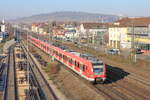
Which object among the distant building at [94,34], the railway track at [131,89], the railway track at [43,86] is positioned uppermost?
the distant building at [94,34]

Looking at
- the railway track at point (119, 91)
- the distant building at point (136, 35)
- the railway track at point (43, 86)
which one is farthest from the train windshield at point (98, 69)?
the distant building at point (136, 35)

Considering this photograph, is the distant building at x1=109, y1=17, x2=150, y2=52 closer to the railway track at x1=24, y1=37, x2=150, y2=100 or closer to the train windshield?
the railway track at x1=24, y1=37, x2=150, y2=100

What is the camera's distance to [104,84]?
2684cm

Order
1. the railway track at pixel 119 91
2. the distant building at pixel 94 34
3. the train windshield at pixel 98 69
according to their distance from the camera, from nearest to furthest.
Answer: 1. the railway track at pixel 119 91
2. the train windshield at pixel 98 69
3. the distant building at pixel 94 34

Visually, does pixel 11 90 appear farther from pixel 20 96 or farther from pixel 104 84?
pixel 104 84

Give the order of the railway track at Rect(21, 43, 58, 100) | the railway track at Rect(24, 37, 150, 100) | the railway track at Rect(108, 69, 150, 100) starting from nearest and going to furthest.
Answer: the railway track at Rect(24, 37, 150, 100) < the railway track at Rect(108, 69, 150, 100) < the railway track at Rect(21, 43, 58, 100)

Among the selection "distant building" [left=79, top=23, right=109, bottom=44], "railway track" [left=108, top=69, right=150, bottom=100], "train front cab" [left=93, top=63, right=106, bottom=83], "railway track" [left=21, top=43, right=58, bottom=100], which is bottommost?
"railway track" [left=21, top=43, right=58, bottom=100]

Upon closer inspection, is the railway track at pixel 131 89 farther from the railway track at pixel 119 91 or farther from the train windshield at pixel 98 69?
the train windshield at pixel 98 69

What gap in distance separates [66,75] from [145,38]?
3374cm

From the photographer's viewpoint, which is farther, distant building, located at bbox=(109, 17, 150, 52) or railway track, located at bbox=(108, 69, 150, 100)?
distant building, located at bbox=(109, 17, 150, 52)

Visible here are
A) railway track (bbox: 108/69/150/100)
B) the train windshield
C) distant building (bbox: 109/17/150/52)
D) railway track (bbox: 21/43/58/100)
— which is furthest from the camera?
distant building (bbox: 109/17/150/52)

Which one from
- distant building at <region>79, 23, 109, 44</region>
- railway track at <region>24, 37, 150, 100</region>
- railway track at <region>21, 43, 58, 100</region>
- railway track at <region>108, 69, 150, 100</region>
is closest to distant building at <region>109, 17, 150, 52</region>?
distant building at <region>79, 23, 109, 44</region>

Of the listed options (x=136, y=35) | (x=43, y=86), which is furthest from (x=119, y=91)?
(x=136, y=35)

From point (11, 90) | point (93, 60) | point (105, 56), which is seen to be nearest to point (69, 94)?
point (93, 60)
